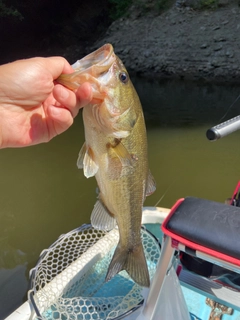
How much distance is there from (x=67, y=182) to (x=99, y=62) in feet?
14.7

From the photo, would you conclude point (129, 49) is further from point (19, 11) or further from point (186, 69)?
point (19, 11)

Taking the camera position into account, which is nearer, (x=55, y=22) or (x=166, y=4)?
(x=166, y=4)

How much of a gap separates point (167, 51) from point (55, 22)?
A: 26.1 feet

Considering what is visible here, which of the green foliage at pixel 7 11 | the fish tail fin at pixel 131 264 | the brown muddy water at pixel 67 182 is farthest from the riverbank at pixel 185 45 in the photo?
the fish tail fin at pixel 131 264

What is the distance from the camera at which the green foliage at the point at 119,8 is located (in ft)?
60.3

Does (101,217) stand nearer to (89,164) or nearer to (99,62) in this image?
(89,164)

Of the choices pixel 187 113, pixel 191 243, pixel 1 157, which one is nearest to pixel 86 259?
pixel 191 243

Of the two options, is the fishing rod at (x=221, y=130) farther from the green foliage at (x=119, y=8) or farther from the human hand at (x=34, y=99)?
the green foliage at (x=119, y=8)

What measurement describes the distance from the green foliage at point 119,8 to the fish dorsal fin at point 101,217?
18432mm

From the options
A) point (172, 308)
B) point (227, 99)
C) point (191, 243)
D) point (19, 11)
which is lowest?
point (172, 308)

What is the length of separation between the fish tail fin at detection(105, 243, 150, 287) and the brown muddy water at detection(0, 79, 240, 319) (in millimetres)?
1995

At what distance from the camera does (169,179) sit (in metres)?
5.77

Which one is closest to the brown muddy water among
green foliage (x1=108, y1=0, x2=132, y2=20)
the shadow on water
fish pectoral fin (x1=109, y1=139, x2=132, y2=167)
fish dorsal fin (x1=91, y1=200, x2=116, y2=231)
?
the shadow on water

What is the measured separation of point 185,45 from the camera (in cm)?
1502
